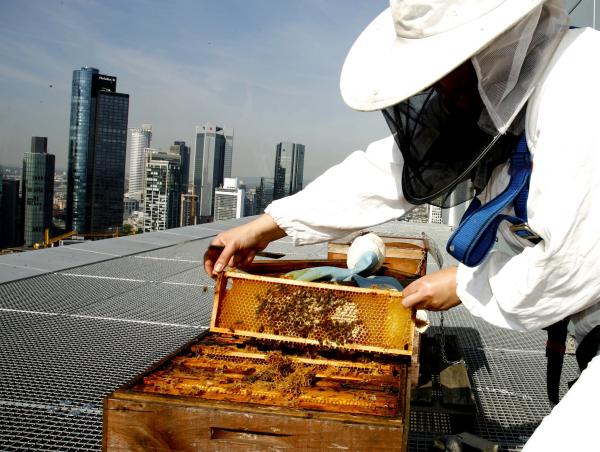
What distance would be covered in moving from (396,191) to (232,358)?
65cm


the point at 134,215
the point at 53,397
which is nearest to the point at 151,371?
the point at 53,397

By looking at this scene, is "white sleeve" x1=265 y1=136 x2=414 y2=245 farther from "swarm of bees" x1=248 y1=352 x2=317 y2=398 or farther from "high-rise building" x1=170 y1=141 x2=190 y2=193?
"high-rise building" x1=170 y1=141 x2=190 y2=193

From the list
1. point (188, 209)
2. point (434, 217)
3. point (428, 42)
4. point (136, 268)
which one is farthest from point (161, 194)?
point (428, 42)

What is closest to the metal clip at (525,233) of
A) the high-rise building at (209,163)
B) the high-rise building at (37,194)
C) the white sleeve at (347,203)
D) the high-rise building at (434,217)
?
the white sleeve at (347,203)

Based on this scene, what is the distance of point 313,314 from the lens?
1542mm

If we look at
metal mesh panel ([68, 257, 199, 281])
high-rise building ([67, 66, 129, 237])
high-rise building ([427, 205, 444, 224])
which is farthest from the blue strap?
high-rise building ([67, 66, 129, 237])

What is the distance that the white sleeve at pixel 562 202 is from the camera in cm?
87

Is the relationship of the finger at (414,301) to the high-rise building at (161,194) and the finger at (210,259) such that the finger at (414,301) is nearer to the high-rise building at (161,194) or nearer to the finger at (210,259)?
the finger at (210,259)

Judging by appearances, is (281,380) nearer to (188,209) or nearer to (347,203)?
(347,203)

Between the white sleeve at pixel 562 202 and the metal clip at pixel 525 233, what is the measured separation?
0.18ft

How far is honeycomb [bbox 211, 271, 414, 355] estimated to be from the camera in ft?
4.81

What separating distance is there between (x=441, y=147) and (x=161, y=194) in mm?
56976

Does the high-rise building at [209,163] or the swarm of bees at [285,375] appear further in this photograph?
the high-rise building at [209,163]

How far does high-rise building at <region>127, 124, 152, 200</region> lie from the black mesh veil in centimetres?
8637
